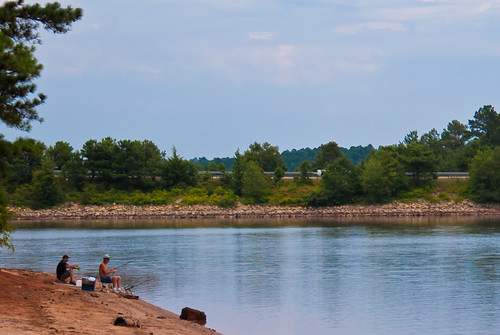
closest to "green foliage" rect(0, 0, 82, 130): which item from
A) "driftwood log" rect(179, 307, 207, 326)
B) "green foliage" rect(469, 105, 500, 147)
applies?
"driftwood log" rect(179, 307, 207, 326)

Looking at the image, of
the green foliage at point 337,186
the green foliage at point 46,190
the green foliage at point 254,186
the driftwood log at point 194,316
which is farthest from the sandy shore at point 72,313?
the green foliage at point 46,190

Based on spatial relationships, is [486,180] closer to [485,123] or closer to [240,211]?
[240,211]

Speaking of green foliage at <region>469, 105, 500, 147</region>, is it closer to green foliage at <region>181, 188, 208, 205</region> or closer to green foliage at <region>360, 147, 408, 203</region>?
green foliage at <region>360, 147, 408, 203</region>

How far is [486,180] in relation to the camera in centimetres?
9719

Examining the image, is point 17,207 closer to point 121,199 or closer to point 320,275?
point 121,199

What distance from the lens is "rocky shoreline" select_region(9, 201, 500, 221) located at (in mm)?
99188

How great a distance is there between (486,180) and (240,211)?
112 feet

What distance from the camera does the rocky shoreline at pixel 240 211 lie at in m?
99.2

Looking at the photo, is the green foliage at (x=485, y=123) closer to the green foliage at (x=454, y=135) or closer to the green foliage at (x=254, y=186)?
the green foliage at (x=454, y=135)

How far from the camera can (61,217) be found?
105688mm

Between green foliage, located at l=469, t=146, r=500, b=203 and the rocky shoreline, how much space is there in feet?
6.10

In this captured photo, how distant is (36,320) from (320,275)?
2081 cm

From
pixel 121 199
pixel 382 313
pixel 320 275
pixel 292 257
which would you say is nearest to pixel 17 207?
pixel 121 199

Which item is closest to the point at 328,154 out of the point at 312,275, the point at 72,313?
the point at 312,275
